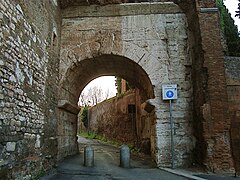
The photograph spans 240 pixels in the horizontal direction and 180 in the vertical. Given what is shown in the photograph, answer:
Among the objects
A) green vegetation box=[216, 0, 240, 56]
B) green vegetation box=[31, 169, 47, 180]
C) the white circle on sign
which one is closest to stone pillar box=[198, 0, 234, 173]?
the white circle on sign

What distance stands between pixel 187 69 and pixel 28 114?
4756mm

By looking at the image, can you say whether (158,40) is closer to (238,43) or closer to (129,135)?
(238,43)

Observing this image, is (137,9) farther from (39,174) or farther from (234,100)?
(39,174)

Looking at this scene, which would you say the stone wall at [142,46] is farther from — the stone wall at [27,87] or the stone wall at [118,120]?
the stone wall at [118,120]

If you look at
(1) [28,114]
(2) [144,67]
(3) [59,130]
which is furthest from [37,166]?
(2) [144,67]

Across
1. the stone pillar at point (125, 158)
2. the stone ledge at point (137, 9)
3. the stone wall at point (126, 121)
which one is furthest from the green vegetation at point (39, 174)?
the stone wall at point (126, 121)

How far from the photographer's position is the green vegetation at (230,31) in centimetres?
957

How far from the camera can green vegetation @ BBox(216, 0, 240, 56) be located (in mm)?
9570

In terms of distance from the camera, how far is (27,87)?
4668mm

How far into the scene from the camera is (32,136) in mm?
4816

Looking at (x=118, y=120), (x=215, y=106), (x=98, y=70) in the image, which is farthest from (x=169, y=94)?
(x=118, y=120)

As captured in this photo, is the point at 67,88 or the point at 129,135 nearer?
the point at 67,88

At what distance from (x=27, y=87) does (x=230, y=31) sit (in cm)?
954

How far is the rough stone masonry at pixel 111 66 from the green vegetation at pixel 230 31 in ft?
11.5
